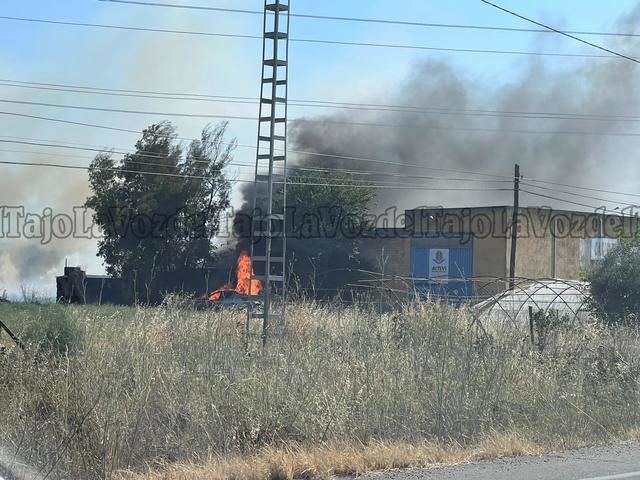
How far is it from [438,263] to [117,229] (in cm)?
1846

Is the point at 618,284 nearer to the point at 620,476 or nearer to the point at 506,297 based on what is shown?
the point at 506,297

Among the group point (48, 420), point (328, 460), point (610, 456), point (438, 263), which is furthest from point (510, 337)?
point (438, 263)

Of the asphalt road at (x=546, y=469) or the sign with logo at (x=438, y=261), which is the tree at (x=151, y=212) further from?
the asphalt road at (x=546, y=469)

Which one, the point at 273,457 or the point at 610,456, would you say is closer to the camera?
the point at 273,457

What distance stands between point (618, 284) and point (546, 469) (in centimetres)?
1172

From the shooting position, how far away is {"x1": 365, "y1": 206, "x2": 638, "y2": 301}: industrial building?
4484cm

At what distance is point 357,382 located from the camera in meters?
9.49

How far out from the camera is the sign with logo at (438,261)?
1858 inches

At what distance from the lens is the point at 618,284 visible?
18.6 meters

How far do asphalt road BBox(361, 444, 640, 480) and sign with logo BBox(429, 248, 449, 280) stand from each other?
126 ft

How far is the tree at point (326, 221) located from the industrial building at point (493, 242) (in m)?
1.74

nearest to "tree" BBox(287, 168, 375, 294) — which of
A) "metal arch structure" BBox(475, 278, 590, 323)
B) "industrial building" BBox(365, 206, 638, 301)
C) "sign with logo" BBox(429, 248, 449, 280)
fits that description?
"industrial building" BBox(365, 206, 638, 301)

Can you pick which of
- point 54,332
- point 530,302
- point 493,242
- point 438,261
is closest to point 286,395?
point 54,332

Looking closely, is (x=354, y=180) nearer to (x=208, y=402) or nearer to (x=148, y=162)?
(x=148, y=162)
